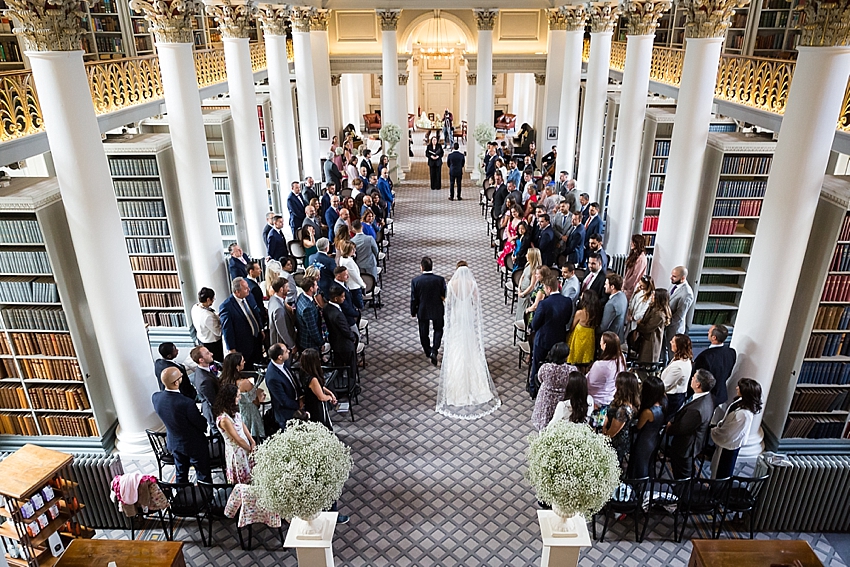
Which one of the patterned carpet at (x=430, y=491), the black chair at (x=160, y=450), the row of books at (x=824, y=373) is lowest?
the patterned carpet at (x=430, y=491)

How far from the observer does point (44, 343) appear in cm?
620

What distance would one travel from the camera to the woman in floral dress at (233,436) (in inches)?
199

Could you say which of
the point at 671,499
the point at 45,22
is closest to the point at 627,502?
the point at 671,499

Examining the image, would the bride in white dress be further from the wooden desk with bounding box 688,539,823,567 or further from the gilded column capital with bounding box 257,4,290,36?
the gilded column capital with bounding box 257,4,290,36

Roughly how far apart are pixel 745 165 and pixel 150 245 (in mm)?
8074

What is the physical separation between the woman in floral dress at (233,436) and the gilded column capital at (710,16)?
6.58 m

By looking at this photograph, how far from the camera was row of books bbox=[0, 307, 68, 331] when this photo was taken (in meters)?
6.05

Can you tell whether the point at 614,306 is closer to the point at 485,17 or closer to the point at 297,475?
the point at 297,475

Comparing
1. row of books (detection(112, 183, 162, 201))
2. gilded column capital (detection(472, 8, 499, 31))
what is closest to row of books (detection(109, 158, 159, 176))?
row of books (detection(112, 183, 162, 201))

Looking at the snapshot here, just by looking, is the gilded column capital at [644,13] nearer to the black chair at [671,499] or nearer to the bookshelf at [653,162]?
the bookshelf at [653,162]

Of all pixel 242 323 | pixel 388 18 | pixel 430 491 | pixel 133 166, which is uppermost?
pixel 388 18

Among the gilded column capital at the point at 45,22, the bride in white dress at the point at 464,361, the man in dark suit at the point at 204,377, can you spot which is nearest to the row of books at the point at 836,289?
the bride in white dress at the point at 464,361

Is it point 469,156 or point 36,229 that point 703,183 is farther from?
point 469,156

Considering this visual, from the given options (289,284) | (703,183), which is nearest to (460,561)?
(289,284)
